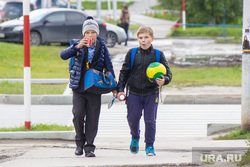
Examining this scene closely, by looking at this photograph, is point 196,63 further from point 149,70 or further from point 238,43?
point 149,70

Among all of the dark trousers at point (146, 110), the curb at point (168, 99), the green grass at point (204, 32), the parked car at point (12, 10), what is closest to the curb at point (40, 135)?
the dark trousers at point (146, 110)

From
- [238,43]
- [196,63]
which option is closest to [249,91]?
[196,63]

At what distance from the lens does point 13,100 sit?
11156mm

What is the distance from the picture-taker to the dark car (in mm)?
19062

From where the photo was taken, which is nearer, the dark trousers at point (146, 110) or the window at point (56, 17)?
the dark trousers at point (146, 110)

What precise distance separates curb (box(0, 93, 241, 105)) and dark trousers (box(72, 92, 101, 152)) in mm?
4722

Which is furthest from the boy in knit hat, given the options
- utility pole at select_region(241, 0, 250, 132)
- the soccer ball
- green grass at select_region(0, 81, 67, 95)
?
green grass at select_region(0, 81, 67, 95)

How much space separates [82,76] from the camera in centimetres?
615

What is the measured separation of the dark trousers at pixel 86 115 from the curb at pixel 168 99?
186 inches

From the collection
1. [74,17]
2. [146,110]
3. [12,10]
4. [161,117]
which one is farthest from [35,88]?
[12,10]

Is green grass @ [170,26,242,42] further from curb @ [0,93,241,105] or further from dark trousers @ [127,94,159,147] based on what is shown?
dark trousers @ [127,94,159,147]

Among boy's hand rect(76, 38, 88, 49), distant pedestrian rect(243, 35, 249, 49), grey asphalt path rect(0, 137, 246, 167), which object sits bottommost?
grey asphalt path rect(0, 137, 246, 167)

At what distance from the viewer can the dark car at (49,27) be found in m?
19.1

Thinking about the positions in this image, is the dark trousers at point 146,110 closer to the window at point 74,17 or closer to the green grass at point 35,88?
the green grass at point 35,88
